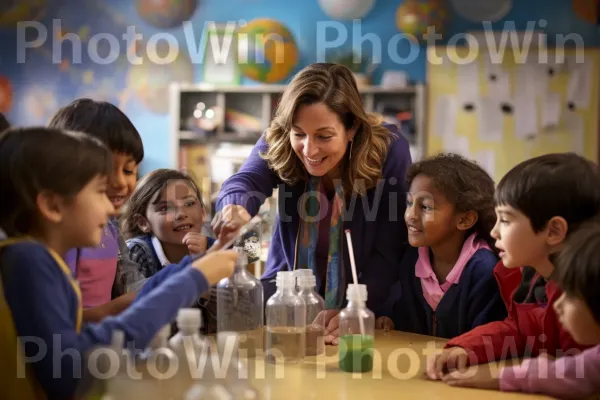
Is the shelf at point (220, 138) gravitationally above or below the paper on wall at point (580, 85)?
below

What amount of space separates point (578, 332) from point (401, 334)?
589 millimetres

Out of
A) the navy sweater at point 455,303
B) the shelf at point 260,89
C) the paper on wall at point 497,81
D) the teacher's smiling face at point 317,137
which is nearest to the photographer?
the navy sweater at point 455,303

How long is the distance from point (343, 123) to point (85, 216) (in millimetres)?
954

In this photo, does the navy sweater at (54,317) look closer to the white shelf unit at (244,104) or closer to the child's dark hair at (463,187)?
the child's dark hair at (463,187)

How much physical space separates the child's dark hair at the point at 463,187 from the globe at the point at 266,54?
371 cm

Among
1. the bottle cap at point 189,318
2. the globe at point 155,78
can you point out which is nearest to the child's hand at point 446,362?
the bottle cap at point 189,318

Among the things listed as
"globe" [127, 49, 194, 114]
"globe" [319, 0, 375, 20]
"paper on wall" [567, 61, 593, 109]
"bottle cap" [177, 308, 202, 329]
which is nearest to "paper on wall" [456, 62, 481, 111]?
"paper on wall" [567, 61, 593, 109]

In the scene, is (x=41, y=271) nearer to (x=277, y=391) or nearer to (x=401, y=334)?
(x=277, y=391)

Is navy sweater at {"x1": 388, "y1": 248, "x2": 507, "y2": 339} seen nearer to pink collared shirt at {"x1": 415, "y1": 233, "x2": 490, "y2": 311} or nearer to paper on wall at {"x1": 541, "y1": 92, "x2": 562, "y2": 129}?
pink collared shirt at {"x1": 415, "y1": 233, "x2": 490, "y2": 311}

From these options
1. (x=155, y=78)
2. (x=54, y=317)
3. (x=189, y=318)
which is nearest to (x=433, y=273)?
(x=189, y=318)

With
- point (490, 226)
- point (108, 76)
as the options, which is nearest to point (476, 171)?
point (490, 226)

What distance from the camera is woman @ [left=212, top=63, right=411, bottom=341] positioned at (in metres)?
2.01

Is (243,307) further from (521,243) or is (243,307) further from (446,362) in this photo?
(521,243)

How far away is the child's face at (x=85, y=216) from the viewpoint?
4.21 ft
